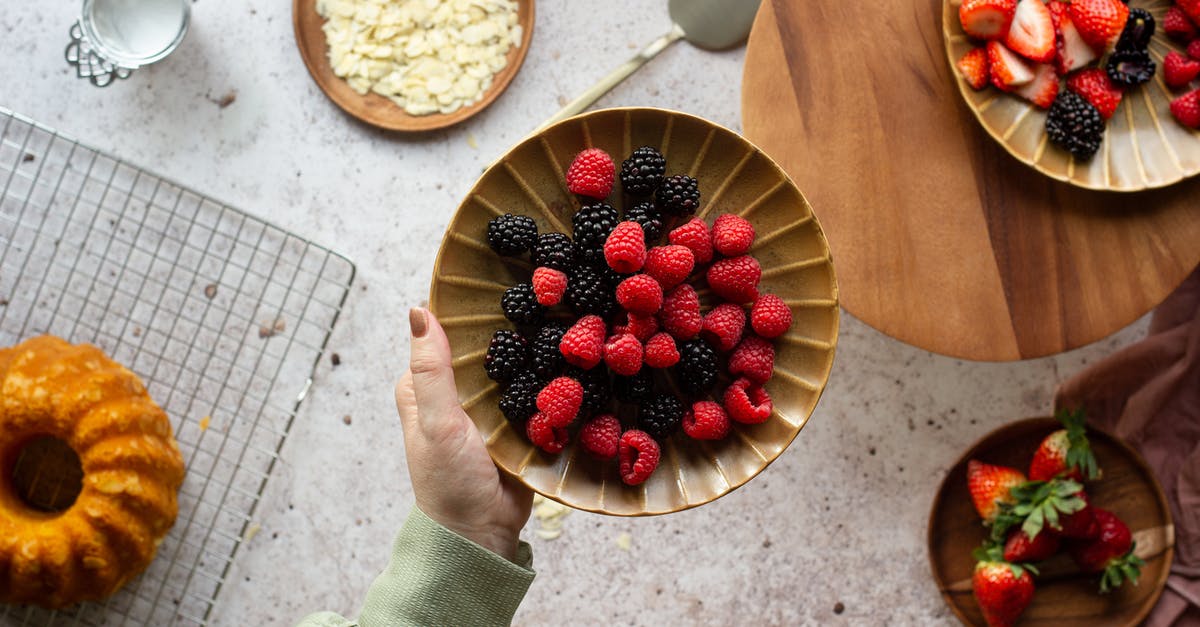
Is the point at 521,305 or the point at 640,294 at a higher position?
the point at 640,294

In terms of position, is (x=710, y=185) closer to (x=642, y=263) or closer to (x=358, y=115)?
(x=642, y=263)

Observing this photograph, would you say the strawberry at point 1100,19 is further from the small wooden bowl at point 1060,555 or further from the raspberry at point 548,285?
the raspberry at point 548,285

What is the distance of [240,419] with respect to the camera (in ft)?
6.73

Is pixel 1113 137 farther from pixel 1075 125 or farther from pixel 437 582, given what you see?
pixel 437 582

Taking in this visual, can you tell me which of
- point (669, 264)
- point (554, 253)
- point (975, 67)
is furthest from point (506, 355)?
point (975, 67)

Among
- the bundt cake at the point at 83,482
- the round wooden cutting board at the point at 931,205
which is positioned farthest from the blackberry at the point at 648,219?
the bundt cake at the point at 83,482

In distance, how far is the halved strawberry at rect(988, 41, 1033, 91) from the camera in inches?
62.4

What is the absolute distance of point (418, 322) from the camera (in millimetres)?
1317

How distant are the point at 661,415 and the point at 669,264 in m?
0.23

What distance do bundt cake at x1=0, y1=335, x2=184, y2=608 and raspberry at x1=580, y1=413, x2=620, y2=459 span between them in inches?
39.5

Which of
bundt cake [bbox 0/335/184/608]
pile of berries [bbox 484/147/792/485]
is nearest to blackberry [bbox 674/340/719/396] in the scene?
pile of berries [bbox 484/147/792/485]

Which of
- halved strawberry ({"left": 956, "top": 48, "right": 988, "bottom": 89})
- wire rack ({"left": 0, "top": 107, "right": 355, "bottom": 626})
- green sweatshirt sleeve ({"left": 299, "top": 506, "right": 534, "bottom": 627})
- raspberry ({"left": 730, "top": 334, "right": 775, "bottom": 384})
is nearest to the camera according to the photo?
raspberry ({"left": 730, "top": 334, "right": 775, "bottom": 384})

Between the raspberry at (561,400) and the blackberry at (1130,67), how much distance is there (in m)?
1.15

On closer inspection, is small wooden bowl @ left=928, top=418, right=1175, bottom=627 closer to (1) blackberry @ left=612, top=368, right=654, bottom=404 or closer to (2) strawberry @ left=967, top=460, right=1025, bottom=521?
(2) strawberry @ left=967, top=460, right=1025, bottom=521
